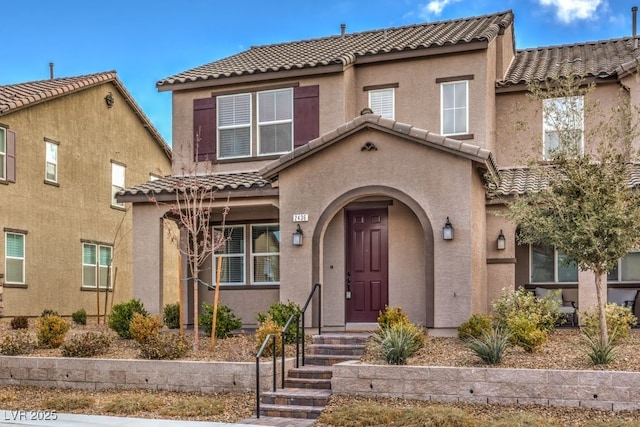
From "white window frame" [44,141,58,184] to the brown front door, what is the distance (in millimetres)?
12069

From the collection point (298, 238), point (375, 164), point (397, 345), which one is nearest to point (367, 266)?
point (298, 238)

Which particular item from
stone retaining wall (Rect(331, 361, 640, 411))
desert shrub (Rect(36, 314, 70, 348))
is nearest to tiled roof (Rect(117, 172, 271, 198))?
desert shrub (Rect(36, 314, 70, 348))

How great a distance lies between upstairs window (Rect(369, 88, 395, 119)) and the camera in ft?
58.1

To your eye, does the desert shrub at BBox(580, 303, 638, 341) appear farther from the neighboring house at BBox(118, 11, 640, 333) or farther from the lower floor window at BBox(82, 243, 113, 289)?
the lower floor window at BBox(82, 243, 113, 289)

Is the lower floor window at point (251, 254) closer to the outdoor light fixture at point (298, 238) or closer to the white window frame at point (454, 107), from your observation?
the outdoor light fixture at point (298, 238)

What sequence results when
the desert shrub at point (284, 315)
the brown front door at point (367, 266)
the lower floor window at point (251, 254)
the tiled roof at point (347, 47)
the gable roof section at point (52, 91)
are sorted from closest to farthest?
the desert shrub at point (284, 315) → the brown front door at point (367, 266) → the tiled roof at point (347, 47) → the lower floor window at point (251, 254) → the gable roof section at point (52, 91)

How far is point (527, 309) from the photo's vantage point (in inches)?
544

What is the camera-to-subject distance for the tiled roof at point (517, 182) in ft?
49.1

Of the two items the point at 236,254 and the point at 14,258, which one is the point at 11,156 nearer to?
the point at 14,258

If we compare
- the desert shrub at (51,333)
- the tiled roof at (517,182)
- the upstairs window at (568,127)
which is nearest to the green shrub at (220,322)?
the desert shrub at (51,333)

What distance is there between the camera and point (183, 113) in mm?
18828

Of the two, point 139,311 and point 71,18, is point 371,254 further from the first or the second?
point 71,18

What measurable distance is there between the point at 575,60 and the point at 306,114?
24.5ft

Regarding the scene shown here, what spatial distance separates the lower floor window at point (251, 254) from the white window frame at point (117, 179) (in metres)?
9.55
